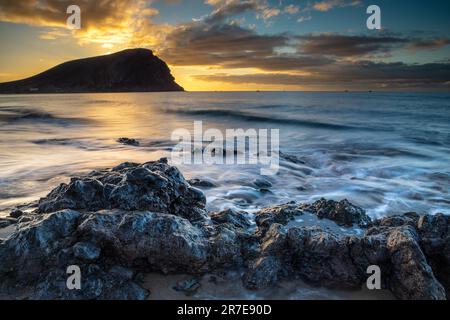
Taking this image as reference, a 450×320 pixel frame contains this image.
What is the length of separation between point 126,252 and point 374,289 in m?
2.97

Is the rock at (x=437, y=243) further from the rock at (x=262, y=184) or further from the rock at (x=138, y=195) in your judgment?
the rock at (x=262, y=184)

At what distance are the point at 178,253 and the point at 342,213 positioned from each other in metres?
3.27

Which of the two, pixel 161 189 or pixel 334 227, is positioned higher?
pixel 161 189

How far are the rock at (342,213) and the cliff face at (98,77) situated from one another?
625 ft

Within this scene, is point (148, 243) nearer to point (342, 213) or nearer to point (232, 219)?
point (232, 219)

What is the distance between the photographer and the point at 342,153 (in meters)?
15.5

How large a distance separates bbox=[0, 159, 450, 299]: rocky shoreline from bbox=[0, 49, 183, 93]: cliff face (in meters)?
191

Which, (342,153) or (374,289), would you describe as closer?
(374,289)

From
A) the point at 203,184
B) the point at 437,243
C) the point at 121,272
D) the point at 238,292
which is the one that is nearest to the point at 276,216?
the point at 238,292

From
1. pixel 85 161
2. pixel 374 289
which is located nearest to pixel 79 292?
pixel 374 289

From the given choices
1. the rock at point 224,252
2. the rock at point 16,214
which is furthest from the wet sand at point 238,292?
the rock at point 16,214
